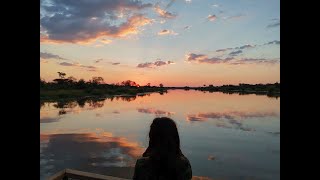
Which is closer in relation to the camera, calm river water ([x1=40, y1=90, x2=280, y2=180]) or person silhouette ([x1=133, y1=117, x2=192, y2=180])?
person silhouette ([x1=133, y1=117, x2=192, y2=180])

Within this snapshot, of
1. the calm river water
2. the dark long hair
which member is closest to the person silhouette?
the dark long hair

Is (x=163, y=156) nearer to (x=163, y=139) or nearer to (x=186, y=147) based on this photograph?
(x=163, y=139)

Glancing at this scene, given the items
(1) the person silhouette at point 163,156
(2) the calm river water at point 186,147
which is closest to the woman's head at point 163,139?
(1) the person silhouette at point 163,156

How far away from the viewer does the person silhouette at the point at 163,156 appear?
1.34m

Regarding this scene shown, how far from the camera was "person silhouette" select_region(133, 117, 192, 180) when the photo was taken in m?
1.34

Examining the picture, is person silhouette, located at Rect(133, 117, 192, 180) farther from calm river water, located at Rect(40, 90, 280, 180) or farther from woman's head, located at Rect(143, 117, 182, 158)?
calm river water, located at Rect(40, 90, 280, 180)

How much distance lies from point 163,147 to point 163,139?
3cm

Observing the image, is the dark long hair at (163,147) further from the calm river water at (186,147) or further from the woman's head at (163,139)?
the calm river water at (186,147)
